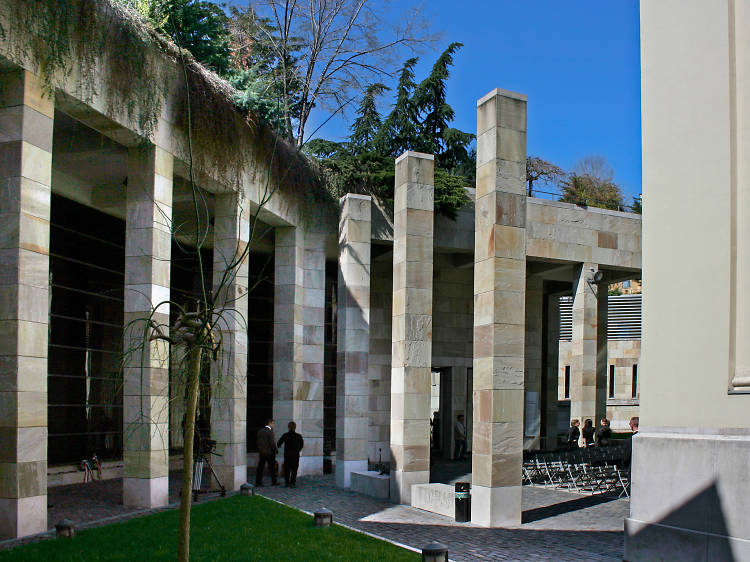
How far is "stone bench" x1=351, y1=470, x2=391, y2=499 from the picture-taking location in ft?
54.6

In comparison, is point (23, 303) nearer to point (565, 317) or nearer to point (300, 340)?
point (300, 340)

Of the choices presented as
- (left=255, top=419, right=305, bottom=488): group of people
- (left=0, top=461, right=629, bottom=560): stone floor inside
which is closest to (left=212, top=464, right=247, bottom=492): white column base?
(left=255, top=419, right=305, bottom=488): group of people

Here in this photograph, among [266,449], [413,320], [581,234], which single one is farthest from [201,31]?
[581,234]

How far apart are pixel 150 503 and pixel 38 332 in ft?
14.4

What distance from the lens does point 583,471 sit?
1733 centimetres

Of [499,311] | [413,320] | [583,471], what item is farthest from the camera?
[583,471]

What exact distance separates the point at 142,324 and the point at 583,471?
10.1m

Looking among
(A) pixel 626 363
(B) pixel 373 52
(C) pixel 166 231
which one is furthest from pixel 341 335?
(A) pixel 626 363

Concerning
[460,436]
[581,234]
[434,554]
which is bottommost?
[460,436]

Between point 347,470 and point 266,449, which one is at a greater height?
point 266,449

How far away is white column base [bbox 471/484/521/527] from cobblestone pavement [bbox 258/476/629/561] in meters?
0.23

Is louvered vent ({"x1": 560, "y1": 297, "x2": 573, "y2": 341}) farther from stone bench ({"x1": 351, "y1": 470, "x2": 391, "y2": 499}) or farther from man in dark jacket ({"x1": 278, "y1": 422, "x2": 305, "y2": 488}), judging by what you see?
man in dark jacket ({"x1": 278, "y1": 422, "x2": 305, "y2": 488})

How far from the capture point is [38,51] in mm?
11992

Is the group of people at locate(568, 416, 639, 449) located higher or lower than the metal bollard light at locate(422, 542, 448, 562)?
lower
